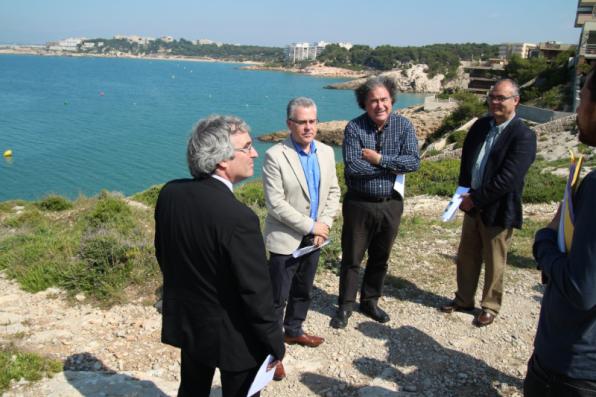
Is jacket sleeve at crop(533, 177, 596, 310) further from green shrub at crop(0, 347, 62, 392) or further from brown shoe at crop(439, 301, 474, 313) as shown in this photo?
green shrub at crop(0, 347, 62, 392)

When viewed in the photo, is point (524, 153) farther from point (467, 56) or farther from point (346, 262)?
point (467, 56)

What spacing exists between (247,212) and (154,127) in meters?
43.7

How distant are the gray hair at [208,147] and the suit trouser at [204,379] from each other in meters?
0.92

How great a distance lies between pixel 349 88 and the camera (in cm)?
9906

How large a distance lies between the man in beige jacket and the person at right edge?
1830mm

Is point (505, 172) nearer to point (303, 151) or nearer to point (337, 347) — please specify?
point (303, 151)

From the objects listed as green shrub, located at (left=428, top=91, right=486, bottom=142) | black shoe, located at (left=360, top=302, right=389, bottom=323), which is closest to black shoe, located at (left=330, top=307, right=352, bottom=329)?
black shoe, located at (left=360, top=302, right=389, bottom=323)

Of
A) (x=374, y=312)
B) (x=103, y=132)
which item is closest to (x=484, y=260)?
(x=374, y=312)

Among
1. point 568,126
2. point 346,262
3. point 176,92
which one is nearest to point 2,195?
point 346,262

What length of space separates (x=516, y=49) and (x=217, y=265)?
10130cm

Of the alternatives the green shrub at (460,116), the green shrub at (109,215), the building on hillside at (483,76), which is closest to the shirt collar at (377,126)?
the green shrub at (109,215)

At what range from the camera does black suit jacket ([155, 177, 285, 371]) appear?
201cm

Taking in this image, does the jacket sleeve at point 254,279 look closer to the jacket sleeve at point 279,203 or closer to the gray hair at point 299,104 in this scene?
the jacket sleeve at point 279,203

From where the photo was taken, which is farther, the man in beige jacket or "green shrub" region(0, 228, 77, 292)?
"green shrub" region(0, 228, 77, 292)
